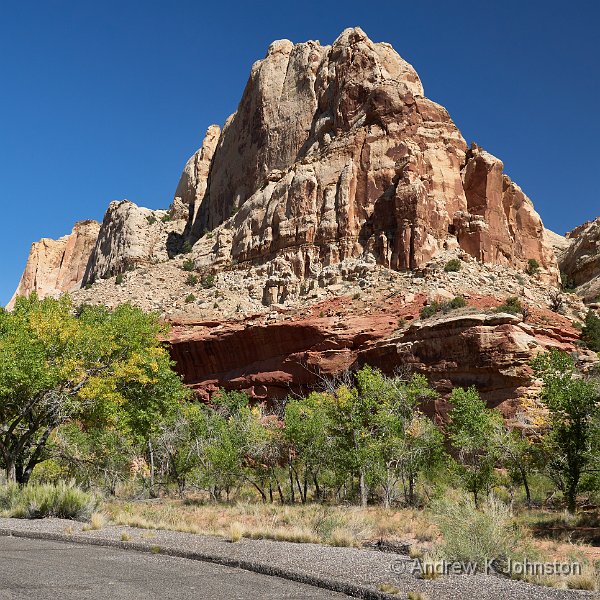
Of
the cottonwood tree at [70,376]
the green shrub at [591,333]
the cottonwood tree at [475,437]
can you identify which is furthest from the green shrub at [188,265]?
the cottonwood tree at [70,376]

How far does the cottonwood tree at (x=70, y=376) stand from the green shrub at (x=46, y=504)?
2.12 metres

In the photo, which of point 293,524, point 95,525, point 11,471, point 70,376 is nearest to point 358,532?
point 293,524

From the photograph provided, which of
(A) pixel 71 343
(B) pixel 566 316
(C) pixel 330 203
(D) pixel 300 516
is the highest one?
(C) pixel 330 203

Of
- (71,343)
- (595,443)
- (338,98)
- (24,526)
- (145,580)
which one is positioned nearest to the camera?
(145,580)

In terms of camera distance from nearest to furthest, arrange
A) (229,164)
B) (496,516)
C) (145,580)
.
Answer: (145,580) < (496,516) < (229,164)

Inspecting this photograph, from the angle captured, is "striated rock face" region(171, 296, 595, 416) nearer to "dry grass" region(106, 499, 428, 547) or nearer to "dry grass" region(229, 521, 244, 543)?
"dry grass" region(106, 499, 428, 547)

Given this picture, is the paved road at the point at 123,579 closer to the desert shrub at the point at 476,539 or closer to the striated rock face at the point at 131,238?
the desert shrub at the point at 476,539

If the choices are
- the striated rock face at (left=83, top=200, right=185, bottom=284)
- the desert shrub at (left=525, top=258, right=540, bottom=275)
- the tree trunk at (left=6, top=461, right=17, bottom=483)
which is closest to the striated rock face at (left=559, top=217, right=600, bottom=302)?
the desert shrub at (left=525, top=258, right=540, bottom=275)

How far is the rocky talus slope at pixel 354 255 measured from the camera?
3900 cm

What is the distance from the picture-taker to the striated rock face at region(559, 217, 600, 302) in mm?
60938

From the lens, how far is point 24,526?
12.3m

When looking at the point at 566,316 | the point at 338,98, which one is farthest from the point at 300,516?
the point at 338,98

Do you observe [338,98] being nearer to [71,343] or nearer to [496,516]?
[71,343]

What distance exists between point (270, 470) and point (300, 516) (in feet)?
38.3
